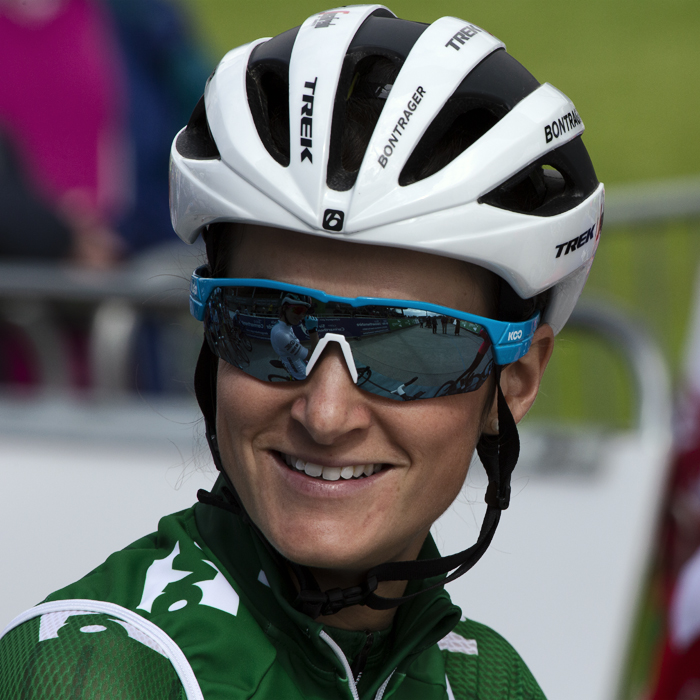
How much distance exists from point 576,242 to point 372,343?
1.80ft

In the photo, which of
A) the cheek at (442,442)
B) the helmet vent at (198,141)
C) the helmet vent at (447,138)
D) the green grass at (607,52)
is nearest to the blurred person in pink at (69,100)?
the helmet vent at (198,141)

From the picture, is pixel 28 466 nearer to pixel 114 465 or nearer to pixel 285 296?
pixel 114 465

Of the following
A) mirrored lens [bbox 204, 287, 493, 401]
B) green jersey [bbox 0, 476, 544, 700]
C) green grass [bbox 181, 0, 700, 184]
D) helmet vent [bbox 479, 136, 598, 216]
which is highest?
green grass [bbox 181, 0, 700, 184]

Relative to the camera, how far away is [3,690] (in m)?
1.73

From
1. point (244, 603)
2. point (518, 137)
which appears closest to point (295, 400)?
point (244, 603)

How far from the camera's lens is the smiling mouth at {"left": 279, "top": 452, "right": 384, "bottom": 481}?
6.29 feet

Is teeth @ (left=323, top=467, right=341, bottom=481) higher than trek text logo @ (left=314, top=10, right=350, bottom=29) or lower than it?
lower

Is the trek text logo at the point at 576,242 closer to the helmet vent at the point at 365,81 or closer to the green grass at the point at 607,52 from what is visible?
the helmet vent at the point at 365,81

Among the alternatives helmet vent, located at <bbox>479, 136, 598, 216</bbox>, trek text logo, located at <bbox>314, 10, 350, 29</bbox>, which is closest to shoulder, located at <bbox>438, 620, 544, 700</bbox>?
helmet vent, located at <bbox>479, 136, 598, 216</bbox>

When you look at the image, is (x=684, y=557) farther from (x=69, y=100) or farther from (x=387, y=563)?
(x=69, y=100)

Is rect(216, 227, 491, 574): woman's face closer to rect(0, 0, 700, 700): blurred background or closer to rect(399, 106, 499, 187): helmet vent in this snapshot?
rect(399, 106, 499, 187): helmet vent

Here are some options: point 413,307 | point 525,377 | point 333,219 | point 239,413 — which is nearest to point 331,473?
point 239,413

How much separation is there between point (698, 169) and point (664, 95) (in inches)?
97.4

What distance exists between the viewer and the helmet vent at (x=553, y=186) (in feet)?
6.88
